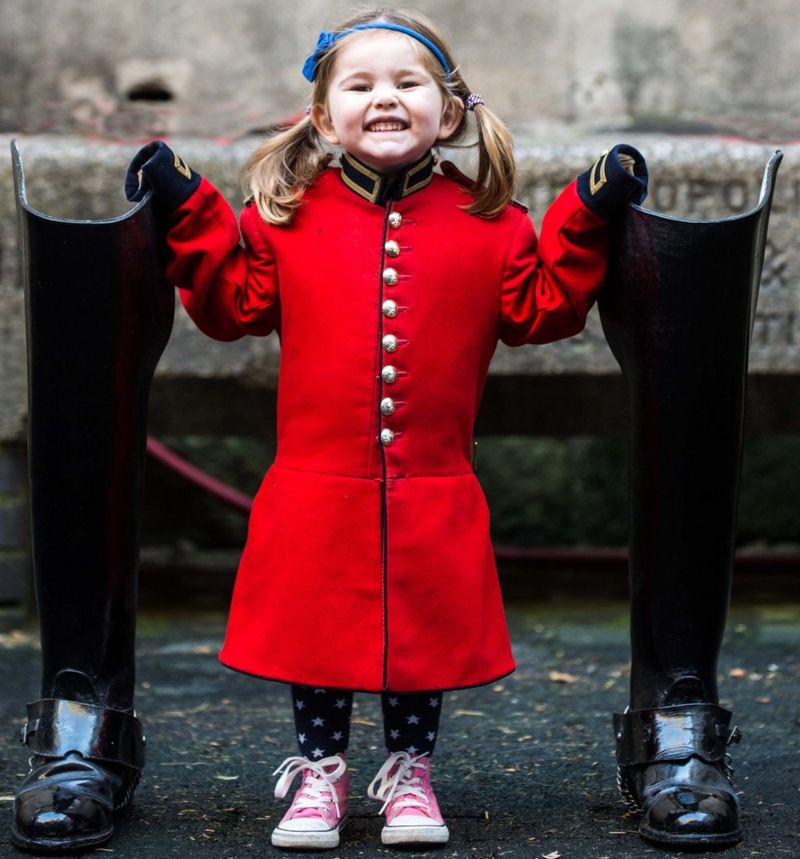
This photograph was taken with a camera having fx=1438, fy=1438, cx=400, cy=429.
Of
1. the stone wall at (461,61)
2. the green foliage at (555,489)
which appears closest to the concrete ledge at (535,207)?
the stone wall at (461,61)

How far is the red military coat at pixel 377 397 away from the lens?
204 cm

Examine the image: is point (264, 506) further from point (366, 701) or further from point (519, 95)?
point (519, 95)

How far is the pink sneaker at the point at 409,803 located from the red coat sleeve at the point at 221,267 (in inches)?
26.7

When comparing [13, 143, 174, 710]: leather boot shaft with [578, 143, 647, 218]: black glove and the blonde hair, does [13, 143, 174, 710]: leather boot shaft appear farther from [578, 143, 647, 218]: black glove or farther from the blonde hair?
[578, 143, 647, 218]: black glove

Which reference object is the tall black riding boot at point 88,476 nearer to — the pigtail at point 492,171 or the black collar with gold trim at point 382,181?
the black collar with gold trim at point 382,181

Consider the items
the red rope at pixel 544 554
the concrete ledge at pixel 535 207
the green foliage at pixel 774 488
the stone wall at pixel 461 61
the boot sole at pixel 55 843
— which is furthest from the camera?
the green foliage at pixel 774 488

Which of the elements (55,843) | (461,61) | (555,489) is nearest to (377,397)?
(55,843)

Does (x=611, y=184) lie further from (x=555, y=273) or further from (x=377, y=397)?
(x=377, y=397)

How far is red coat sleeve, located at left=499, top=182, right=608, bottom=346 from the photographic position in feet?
6.73

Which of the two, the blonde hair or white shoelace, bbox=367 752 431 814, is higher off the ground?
the blonde hair

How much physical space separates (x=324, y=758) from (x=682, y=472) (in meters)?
0.67

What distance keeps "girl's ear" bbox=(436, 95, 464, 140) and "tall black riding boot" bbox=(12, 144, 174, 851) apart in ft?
1.50

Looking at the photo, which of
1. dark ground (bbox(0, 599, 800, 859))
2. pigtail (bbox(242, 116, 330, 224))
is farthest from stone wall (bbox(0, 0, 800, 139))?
pigtail (bbox(242, 116, 330, 224))

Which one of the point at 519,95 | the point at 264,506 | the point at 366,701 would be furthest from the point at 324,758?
the point at 519,95
